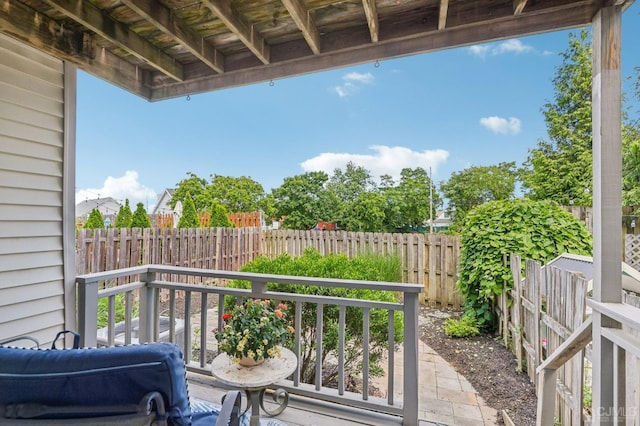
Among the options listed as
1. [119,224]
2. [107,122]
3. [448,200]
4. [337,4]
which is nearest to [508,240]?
[337,4]

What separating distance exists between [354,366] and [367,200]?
8.24 meters

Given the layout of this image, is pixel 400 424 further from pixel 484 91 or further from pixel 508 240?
pixel 484 91

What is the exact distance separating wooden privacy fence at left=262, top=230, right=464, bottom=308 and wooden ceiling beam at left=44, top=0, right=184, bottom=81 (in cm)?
450

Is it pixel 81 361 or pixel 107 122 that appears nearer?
pixel 81 361

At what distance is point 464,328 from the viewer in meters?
4.02

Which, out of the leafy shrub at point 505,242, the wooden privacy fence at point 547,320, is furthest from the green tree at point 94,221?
the wooden privacy fence at point 547,320

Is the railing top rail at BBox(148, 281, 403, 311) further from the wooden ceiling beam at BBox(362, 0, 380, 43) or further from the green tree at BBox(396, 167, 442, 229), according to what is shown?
the green tree at BBox(396, 167, 442, 229)

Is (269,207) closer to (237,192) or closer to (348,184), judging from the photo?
(348,184)

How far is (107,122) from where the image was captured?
39.4 feet

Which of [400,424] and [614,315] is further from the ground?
[614,315]

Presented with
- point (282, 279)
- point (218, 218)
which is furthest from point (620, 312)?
point (218, 218)

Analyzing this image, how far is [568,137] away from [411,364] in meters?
12.2

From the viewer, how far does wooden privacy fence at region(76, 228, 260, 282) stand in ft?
14.5

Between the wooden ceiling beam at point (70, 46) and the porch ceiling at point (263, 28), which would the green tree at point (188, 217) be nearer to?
the wooden ceiling beam at point (70, 46)
